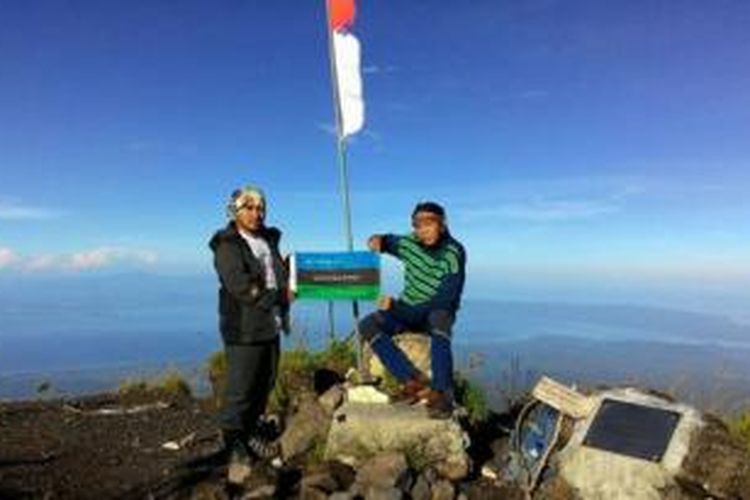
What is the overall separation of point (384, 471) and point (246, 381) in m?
1.65

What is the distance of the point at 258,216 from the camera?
10273mm

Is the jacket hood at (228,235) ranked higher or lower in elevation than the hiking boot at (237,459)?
higher

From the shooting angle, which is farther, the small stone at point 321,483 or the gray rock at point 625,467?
the small stone at point 321,483

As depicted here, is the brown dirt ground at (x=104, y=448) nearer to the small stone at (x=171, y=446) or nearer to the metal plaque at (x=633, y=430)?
the small stone at (x=171, y=446)

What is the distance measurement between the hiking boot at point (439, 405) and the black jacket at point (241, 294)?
1.64 meters

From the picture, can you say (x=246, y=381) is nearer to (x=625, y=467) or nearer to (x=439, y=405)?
(x=439, y=405)

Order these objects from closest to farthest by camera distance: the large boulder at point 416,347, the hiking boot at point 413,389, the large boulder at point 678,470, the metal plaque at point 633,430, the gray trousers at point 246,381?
the large boulder at point 678,470
the metal plaque at point 633,430
the gray trousers at point 246,381
the hiking boot at point 413,389
the large boulder at point 416,347

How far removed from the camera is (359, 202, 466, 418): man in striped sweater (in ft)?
35.7

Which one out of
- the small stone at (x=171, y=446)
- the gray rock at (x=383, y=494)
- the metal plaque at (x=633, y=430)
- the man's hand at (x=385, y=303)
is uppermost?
the man's hand at (x=385, y=303)

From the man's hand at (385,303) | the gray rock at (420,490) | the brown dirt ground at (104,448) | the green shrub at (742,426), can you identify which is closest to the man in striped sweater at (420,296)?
the man's hand at (385,303)

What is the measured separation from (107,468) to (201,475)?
3.82ft

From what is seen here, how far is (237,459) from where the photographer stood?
10.2m

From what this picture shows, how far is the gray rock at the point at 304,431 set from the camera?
10.8 meters

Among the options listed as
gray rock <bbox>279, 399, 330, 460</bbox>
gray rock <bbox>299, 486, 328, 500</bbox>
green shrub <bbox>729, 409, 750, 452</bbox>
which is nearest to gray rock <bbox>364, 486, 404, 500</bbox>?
gray rock <bbox>299, 486, 328, 500</bbox>
